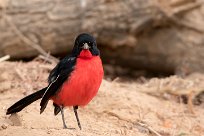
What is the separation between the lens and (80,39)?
476cm

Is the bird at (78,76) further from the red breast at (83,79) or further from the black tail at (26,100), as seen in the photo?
the black tail at (26,100)

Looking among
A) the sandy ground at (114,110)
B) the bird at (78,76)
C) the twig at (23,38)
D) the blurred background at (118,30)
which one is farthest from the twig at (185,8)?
the bird at (78,76)

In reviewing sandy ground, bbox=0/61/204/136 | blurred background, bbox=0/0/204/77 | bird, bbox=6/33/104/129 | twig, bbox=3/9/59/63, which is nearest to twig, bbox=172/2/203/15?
blurred background, bbox=0/0/204/77

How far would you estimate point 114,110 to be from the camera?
5980 millimetres

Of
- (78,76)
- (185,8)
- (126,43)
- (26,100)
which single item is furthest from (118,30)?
(78,76)

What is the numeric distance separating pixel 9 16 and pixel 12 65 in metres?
0.92

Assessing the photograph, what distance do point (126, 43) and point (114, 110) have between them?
2.12m

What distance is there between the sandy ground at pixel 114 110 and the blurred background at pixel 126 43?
1 cm

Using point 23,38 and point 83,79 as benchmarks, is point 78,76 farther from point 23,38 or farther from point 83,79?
point 23,38

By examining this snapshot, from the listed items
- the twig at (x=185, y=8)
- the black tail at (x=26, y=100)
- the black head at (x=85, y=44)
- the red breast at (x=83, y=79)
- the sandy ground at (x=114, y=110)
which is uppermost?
the black head at (x=85, y=44)

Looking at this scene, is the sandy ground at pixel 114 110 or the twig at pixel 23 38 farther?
the twig at pixel 23 38

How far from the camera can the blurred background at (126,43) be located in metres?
6.67

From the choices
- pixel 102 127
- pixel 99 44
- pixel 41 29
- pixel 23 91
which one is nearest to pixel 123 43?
pixel 99 44

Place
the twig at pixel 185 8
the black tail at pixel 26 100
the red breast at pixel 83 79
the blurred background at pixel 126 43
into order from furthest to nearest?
1. the twig at pixel 185 8
2. the blurred background at pixel 126 43
3. the black tail at pixel 26 100
4. the red breast at pixel 83 79
